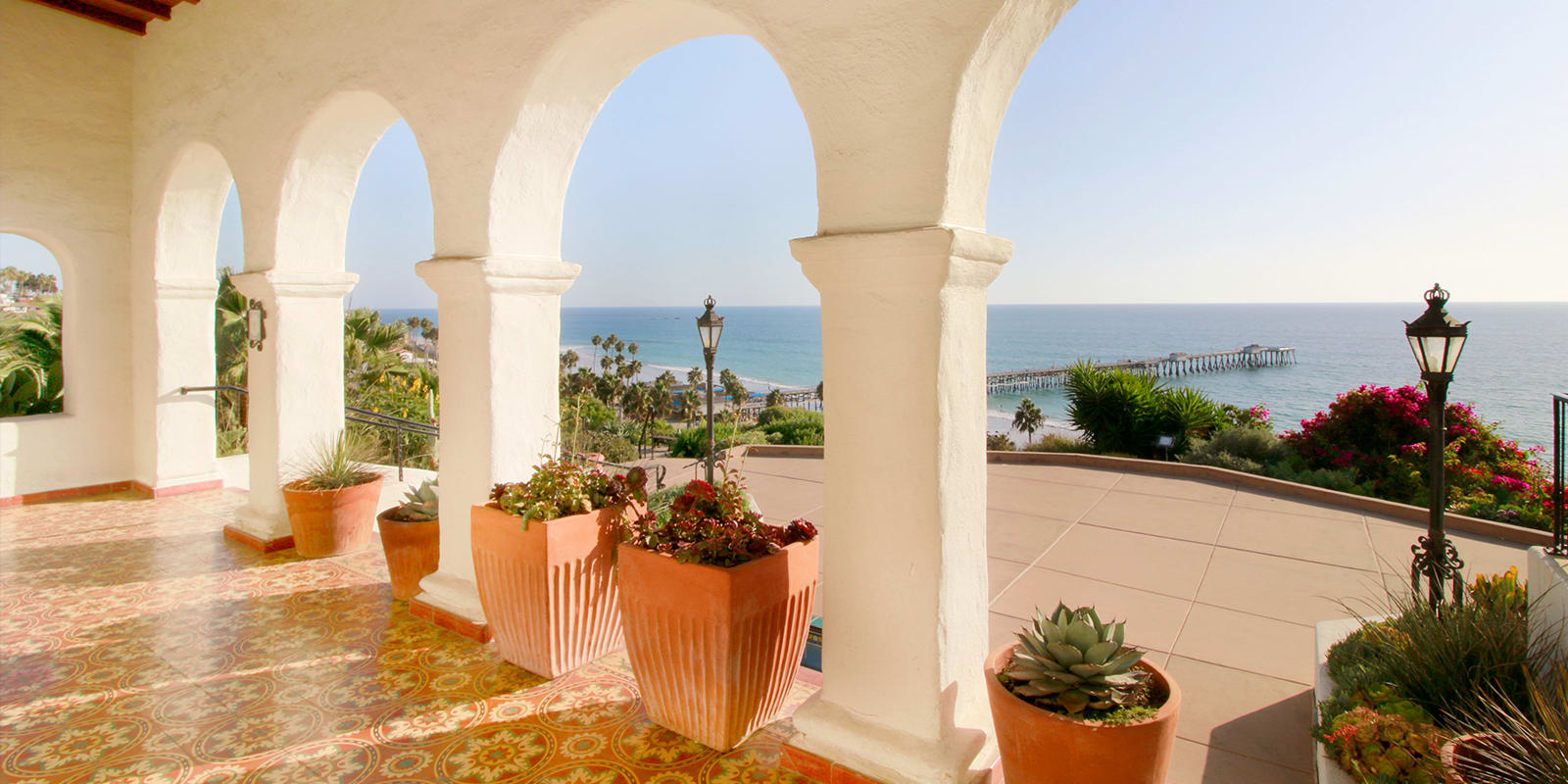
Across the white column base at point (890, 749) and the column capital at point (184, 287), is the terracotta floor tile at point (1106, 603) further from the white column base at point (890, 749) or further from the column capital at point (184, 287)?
the column capital at point (184, 287)

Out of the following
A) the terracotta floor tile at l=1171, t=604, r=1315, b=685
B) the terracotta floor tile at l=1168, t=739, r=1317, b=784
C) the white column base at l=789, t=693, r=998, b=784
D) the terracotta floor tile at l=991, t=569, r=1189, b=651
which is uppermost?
the white column base at l=789, t=693, r=998, b=784

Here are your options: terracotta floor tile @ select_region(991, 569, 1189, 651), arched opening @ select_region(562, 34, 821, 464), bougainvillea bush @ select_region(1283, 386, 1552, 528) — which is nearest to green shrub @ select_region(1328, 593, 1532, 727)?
terracotta floor tile @ select_region(991, 569, 1189, 651)

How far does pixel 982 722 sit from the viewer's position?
2.31 metres

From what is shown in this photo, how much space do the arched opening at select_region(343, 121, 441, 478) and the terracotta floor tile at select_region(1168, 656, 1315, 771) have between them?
13.5ft

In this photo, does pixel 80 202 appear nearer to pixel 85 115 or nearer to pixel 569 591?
pixel 85 115

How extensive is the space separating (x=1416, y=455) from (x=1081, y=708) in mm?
10495

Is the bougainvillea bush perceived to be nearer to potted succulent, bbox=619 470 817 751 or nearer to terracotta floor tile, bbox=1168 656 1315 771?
terracotta floor tile, bbox=1168 656 1315 771

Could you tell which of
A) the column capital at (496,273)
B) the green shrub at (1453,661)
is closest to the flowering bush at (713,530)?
the column capital at (496,273)

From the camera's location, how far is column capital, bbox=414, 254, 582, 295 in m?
3.43

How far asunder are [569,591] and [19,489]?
21.3ft

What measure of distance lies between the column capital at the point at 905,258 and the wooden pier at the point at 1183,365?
44887 millimetres

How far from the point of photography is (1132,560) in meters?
5.88

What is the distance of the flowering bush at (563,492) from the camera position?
3.07 metres

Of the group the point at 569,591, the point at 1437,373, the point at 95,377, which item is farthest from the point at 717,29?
the point at 95,377
